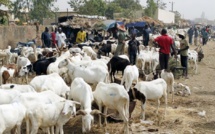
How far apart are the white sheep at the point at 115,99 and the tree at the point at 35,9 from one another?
40.1 metres

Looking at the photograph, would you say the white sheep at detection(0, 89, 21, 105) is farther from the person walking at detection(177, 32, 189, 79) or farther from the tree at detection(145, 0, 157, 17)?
the tree at detection(145, 0, 157, 17)

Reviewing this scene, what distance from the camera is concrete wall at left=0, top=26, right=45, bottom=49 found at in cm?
2019

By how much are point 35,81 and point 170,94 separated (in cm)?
537

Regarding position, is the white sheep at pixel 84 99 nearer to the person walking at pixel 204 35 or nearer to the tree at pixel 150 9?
the person walking at pixel 204 35

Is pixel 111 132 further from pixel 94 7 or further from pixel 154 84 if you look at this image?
pixel 94 7

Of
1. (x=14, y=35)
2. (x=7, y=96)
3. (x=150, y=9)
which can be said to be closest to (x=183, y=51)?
(x=7, y=96)

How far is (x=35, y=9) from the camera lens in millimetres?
48719

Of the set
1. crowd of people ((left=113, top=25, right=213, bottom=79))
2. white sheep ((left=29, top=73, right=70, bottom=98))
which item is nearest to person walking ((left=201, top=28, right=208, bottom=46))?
crowd of people ((left=113, top=25, right=213, bottom=79))

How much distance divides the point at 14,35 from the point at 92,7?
28077mm

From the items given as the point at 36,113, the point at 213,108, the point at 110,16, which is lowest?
the point at 213,108

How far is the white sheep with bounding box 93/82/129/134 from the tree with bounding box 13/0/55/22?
40117mm

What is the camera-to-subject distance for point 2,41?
20.1m

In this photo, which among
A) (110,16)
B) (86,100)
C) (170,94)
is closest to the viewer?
(86,100)

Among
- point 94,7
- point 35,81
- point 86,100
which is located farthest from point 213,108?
point 94,7
